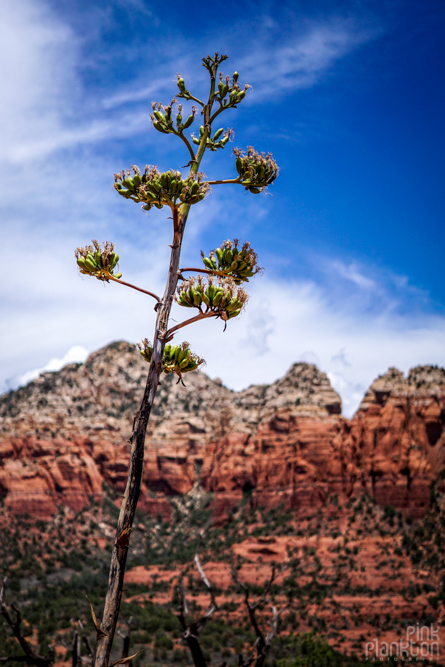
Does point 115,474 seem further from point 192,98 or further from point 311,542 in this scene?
point 192,98

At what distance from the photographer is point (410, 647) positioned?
42375 mm

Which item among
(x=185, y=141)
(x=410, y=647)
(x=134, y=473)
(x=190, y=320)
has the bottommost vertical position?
(x=410, y=647)

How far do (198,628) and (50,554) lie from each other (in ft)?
236

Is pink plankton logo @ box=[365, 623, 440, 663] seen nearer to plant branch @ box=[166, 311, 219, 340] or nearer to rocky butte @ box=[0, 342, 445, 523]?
rocky butte @ box=[0, 342, 445, 523]

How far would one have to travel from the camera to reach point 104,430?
3871 inches

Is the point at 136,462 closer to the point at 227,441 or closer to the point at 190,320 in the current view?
the point at 190,320

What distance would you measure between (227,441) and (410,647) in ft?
185

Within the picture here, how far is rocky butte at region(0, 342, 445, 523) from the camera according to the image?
73000mm

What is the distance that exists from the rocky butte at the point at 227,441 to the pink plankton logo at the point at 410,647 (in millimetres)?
21923

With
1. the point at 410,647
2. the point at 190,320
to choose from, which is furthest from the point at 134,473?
the point at 410,647

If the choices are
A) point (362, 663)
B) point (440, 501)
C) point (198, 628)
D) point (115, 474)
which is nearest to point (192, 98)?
point (198, 628)

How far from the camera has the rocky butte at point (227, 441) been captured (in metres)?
73.0

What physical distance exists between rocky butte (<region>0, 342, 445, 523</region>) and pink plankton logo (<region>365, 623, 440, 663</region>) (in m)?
21.9

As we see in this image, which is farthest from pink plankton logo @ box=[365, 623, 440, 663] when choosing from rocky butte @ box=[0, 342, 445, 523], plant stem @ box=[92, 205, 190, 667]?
plant stem @ box=[92, 205, 190, 667]
